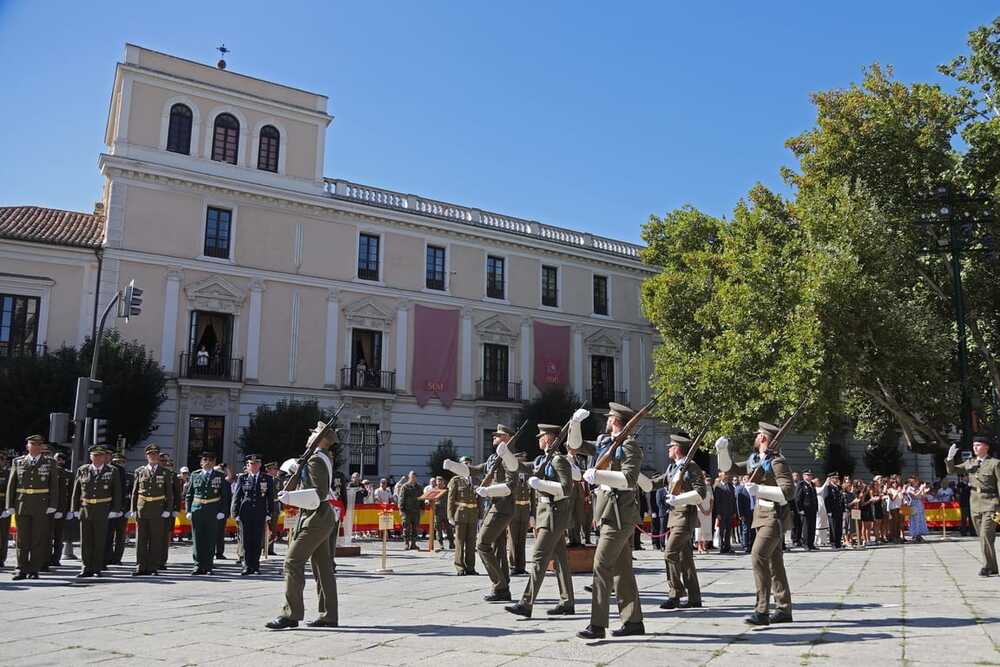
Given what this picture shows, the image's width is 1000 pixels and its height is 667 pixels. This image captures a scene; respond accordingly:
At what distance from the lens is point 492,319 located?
3528cm

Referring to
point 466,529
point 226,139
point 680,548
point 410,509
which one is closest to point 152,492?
point 466,529

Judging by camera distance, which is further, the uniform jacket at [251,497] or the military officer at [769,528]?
the uniform jacket at [251,497]

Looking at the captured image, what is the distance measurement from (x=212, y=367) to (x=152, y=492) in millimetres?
17113

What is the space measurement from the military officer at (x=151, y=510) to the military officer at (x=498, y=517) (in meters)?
5.71

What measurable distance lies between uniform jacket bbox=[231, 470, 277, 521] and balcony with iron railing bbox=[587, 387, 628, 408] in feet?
81.6

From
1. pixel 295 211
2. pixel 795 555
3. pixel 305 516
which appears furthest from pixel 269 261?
pixel 305 516

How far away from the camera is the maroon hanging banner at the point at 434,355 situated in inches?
1310

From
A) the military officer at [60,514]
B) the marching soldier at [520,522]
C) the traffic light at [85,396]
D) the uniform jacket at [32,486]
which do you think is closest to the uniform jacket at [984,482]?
the marching soldier at [520,522]

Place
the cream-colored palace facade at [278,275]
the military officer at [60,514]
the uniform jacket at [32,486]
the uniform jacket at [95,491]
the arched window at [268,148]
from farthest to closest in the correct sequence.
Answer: the arched window at [268,148], the cream-colored palace facade at [278,275], the military officer at [60,514], the uniform jacket at [95,491], the uniform jacket at [32,486]

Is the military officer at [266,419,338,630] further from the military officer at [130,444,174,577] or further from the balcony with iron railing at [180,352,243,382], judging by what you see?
the balcony with iron railing at [180,352,243,382]

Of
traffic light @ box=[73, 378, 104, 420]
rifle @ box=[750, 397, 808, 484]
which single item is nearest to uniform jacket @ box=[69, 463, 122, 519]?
traffic light @ box=[73, 378, 104, 420]

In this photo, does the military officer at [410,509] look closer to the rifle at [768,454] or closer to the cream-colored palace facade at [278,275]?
the cream-colored palace facade at [278,275]

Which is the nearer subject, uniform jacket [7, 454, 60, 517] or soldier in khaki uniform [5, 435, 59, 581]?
soldier in khaki uniform [5, 435, 59, 581]

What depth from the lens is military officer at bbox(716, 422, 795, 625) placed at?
7832mm
